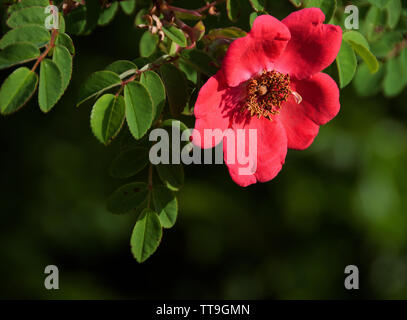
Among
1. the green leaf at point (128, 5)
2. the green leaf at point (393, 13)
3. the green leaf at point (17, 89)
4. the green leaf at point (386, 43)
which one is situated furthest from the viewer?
the green leaf at point (386, 43)

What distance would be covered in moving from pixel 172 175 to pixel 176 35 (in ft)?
1.13

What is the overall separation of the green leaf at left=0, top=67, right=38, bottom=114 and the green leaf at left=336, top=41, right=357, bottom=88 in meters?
0.74

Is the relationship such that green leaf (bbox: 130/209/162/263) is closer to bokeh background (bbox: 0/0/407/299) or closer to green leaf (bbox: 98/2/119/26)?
green leaf (bbox: 98/2/119/26)

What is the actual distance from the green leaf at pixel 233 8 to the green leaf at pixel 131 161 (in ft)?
1.31

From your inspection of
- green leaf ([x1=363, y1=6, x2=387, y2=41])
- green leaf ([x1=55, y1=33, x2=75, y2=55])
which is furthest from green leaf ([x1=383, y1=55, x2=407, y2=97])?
green leaf ([x1=55, y1=33, x2=75, y2=55])

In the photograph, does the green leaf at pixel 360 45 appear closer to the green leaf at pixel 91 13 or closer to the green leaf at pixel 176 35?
the green leaf at pixel 176 35

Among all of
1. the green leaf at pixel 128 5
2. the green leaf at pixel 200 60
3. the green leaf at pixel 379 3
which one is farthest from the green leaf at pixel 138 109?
the green leaf at pixel 379 3

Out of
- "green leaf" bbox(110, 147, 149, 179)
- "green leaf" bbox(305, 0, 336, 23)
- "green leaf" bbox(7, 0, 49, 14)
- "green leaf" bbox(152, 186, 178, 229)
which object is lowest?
"green leaf" bbox(152, 186, 178, 229)

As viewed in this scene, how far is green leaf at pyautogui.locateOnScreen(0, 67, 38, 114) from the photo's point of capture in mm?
1064

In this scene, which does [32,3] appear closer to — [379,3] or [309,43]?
[309,43]

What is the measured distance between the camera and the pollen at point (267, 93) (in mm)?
1296

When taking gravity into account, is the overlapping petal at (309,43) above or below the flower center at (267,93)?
above

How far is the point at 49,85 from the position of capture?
113 centimetres

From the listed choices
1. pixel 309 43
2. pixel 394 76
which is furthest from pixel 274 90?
pixel 394 76
